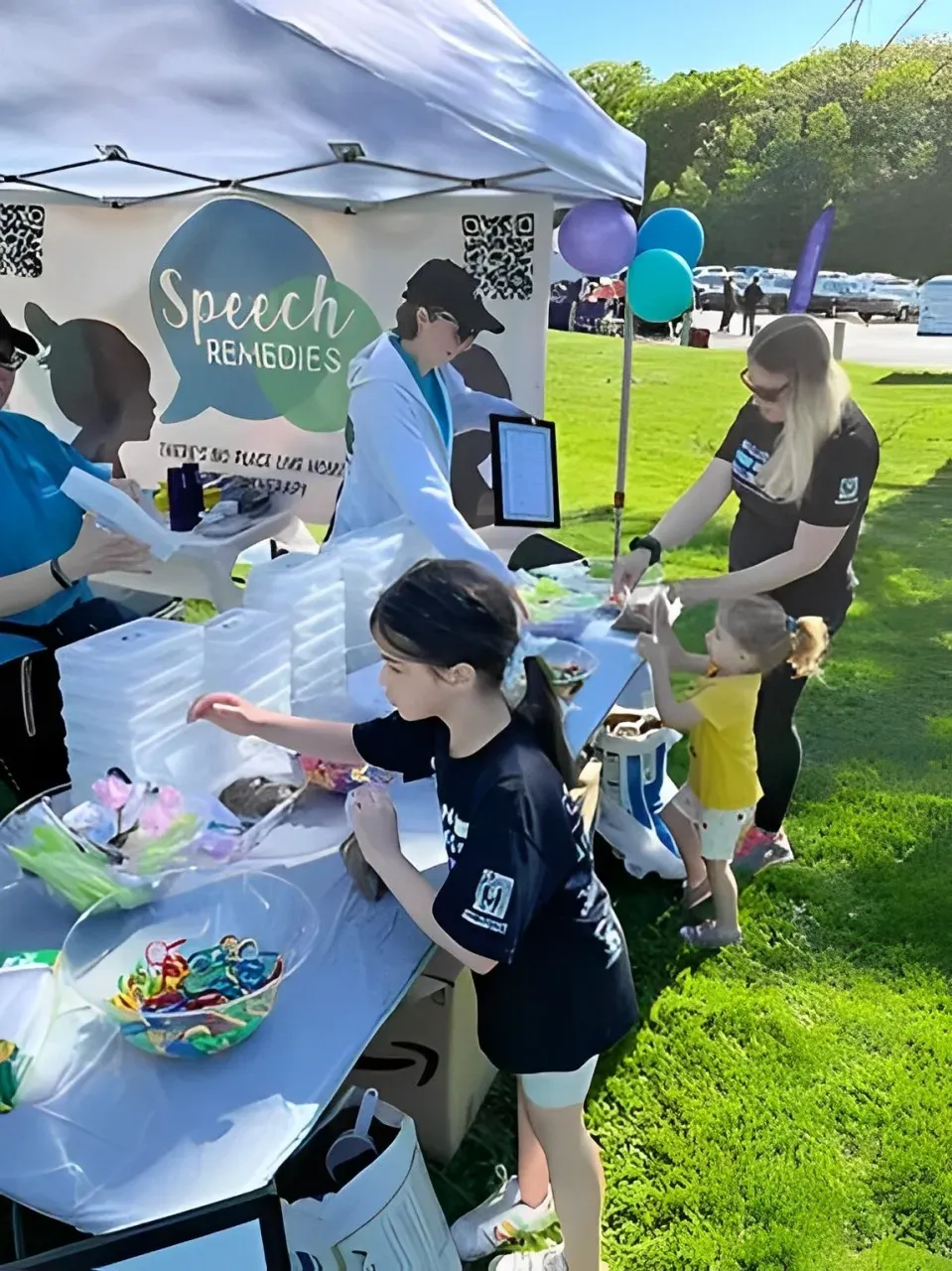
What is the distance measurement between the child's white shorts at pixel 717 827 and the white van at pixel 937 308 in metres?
10.5

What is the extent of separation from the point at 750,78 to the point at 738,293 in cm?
2982

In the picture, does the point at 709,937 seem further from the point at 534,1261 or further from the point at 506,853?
the point at 506,853

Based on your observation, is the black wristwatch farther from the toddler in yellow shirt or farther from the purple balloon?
the purple balloon

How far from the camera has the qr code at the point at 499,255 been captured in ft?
13.7

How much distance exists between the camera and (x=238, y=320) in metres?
4.85

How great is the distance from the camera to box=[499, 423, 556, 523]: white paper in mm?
3512

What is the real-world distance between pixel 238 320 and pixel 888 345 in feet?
45.7

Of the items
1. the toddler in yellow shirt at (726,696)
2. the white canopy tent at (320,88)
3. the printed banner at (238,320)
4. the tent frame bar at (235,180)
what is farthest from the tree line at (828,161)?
the toddler in yellow shirt at (726,696)

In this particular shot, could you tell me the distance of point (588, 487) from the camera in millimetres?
9094

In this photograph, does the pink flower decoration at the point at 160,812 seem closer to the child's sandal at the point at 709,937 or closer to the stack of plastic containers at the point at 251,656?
the stack of plastic containers at the point at 251,656

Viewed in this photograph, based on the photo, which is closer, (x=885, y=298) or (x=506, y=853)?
(x=506, y=853)

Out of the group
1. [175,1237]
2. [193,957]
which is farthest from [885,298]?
[175,1237]

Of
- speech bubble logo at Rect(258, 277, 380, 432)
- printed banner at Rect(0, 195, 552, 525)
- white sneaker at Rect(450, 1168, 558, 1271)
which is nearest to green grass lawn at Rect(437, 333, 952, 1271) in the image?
white sneaker at Rect(450, 1168, 558, 1271)

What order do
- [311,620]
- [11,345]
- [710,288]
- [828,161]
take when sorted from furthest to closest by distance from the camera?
1. [828,161]
2. [710,288]
3. [11,345]
4. [311,620]
